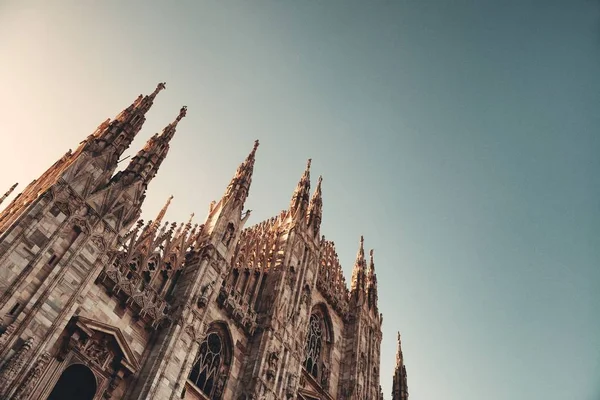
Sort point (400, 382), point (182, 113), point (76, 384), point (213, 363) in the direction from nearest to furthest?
1. point (76, 384)
2. point (213, 363)
3. point (182, 113)
4. point (400, 382)

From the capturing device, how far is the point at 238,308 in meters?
21.0

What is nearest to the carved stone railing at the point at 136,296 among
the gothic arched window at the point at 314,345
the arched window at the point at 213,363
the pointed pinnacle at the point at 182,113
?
the arched window at the point at 213,363

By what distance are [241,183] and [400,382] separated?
1644 cm

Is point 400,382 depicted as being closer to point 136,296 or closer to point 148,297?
point 148,297

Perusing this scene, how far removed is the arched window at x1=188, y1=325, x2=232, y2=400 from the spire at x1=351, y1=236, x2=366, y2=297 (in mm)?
13079

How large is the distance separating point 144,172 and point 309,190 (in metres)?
14.0

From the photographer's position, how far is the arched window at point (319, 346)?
25.7 m

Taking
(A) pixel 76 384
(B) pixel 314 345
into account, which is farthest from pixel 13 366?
(B) pixel 314 345

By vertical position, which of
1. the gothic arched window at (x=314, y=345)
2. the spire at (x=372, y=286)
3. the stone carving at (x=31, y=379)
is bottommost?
the stone carving at (x=31, y=379)

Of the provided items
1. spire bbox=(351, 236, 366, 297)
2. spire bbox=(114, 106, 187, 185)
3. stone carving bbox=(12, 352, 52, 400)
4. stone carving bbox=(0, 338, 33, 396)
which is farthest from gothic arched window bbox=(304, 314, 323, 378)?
stone carving bbox=(0, 338, 33, 396)

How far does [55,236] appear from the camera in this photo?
14.3 m

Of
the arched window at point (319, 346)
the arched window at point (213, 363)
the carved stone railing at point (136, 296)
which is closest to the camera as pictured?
the carved stone railing at point (136, 296)

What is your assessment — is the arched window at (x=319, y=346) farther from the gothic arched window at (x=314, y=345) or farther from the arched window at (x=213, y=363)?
the arched window at (x=213, y=363)

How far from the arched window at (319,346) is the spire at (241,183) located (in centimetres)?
770
